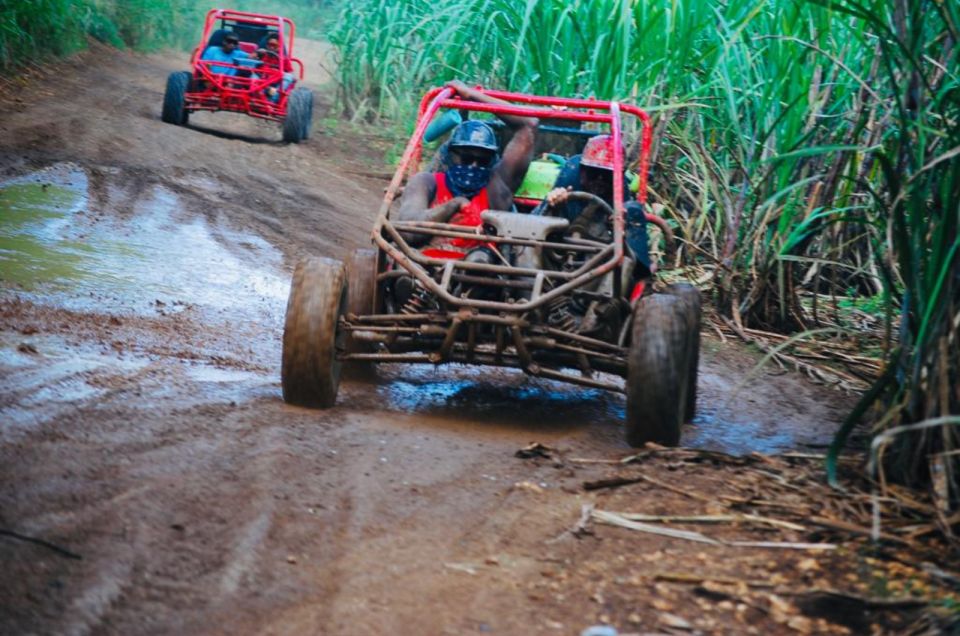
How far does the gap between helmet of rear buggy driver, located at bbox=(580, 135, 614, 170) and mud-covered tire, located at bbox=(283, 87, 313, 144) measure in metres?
7.42

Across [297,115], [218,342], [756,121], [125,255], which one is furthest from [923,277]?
[297,115]

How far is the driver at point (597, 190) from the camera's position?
5.24m

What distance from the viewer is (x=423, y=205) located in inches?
212

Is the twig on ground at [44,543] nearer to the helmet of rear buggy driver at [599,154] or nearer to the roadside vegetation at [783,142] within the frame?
the roadside vegetation at [783,142]

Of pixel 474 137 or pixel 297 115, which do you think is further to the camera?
pixel 297 115

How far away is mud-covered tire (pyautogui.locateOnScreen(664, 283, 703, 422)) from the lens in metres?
4.84

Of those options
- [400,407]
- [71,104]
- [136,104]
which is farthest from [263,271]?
[136,104]

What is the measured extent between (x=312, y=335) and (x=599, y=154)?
188cm

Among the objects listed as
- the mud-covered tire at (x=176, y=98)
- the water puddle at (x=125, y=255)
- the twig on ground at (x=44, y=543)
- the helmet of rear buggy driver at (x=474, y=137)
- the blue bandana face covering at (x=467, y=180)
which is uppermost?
the helmet of rear buggy driver at (x=474, y=137)

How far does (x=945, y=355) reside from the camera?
3090mm

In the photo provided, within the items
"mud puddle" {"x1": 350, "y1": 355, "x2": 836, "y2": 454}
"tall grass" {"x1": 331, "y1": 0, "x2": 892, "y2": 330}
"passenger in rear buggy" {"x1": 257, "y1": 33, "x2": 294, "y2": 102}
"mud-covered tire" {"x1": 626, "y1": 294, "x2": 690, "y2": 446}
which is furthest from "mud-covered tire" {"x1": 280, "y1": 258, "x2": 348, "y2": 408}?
"passenger in rear buggy" {"x1": 257, "y1": 33, "x2": 294, "y2": 102}

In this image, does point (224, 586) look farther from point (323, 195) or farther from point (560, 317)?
point (323, 195)

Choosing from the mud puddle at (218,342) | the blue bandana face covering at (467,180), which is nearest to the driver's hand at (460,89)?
the blue bandana face covering at (467,180)

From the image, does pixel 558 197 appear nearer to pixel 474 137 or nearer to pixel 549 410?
pixel 474 137
